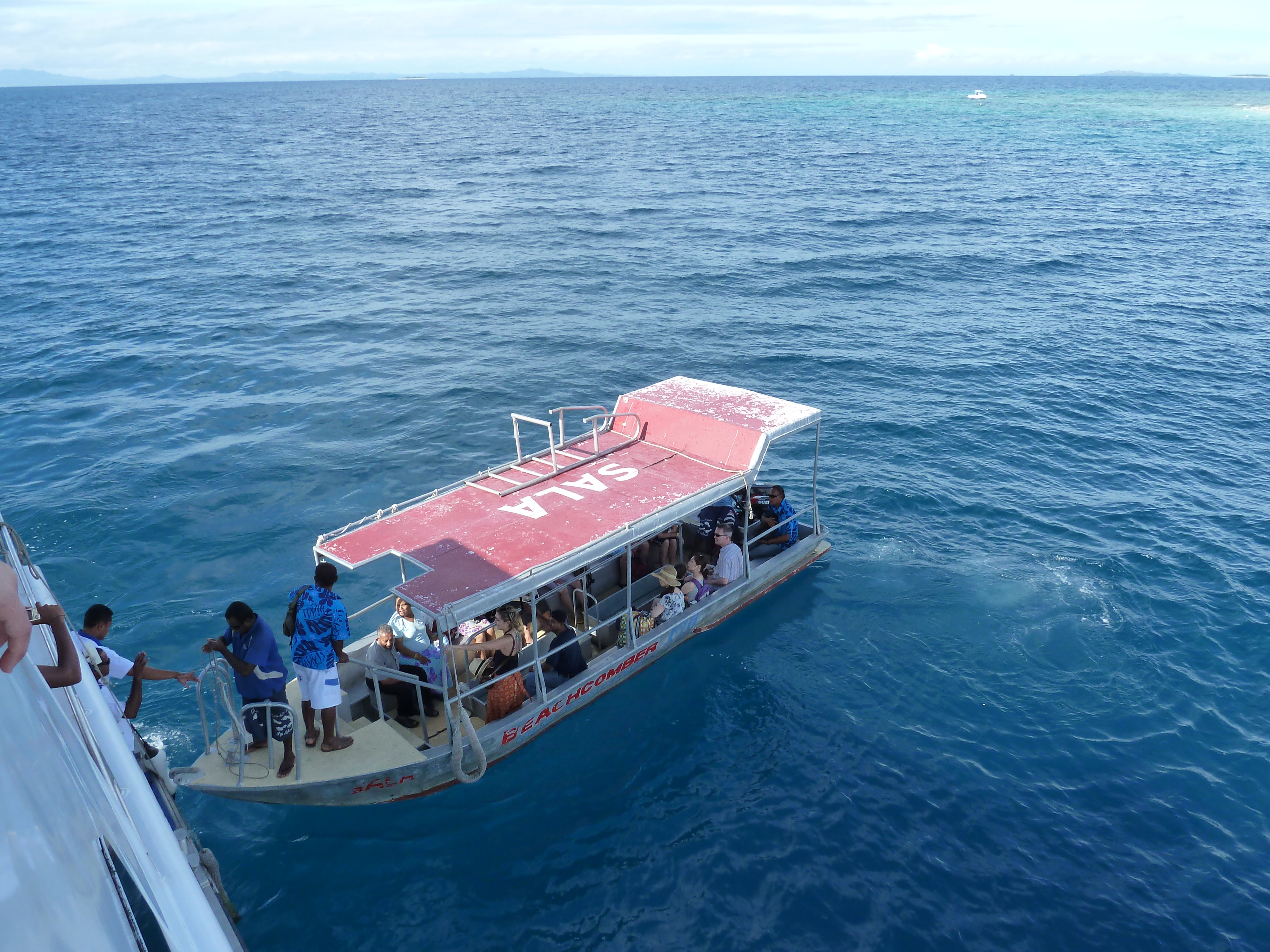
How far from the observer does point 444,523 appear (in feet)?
43.7

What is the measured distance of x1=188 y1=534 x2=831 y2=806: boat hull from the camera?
10.8 meters

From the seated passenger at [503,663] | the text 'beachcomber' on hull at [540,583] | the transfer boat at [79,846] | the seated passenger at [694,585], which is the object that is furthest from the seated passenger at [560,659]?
the transfer boat at [79,846]

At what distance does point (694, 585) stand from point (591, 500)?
2588 millimetres

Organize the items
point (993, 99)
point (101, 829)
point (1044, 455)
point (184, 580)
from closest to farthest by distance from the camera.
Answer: point (101, 829)
point (184, 580)
point (1044, 455)
point (993, 99)

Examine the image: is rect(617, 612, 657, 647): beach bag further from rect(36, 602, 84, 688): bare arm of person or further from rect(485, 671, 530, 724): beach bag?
rect(36, 602, 84, 688): bare arm of person

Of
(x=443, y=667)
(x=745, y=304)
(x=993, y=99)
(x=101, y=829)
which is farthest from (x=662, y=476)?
(x=993, y=99)

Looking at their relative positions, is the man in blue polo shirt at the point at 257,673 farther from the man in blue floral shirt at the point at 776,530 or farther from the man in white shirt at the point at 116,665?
the man in blue floral shirt at the point at 776,530

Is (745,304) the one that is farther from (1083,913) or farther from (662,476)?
(1083,913)

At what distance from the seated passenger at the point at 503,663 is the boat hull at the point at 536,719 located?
0.23 meters

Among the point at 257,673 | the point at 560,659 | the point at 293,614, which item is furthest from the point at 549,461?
the point at 257,673

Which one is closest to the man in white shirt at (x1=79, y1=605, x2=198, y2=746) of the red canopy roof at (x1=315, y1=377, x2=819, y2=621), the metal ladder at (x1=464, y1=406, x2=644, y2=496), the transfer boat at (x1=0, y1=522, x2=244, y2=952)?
the red canopy roof at (x1=315, y1=377, x2=819, y2=621)

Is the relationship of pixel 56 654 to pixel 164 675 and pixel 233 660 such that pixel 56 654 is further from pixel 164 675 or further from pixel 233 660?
pixel 164 675

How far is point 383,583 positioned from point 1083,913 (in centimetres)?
1315

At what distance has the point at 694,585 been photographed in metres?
15.1
